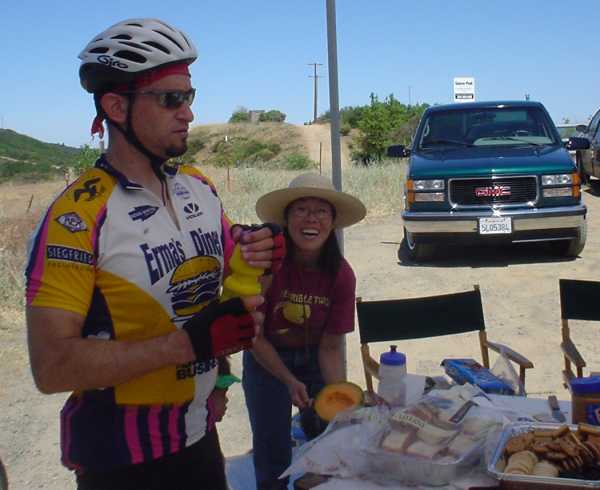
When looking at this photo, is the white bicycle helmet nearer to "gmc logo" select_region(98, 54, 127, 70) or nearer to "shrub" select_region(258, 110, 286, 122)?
"gmc logo" select_region(98, 54, 127, 70)

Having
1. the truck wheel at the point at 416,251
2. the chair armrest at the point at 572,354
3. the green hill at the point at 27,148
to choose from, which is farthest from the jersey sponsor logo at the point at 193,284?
the green hill at the point at 27,148

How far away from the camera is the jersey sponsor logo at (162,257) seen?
169 centimetres

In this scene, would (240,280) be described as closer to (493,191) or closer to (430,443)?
(430,443)

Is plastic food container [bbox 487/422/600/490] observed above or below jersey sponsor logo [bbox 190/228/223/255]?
below

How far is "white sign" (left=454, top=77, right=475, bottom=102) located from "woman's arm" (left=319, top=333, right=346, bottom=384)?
1275 centimetres

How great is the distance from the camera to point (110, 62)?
1.77 meters

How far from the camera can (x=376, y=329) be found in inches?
146

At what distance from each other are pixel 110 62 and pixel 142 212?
0.39 m

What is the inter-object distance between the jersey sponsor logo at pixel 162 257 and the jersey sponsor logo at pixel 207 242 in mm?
64

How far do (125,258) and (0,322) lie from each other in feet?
17.0

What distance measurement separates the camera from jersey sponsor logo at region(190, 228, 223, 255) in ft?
6.02

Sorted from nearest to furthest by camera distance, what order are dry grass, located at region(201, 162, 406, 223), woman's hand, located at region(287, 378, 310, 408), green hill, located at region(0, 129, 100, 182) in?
woman's hand, located at region(287, 378, 310, 408) → dry grass, located at region(201, 162, 406, 223) → green hill, located at region(0, 129, 100, 182)

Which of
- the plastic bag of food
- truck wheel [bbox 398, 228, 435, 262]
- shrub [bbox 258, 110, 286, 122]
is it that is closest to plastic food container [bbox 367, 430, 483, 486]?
the plastic bag of food

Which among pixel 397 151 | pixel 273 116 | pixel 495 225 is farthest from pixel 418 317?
pixel 273 116
